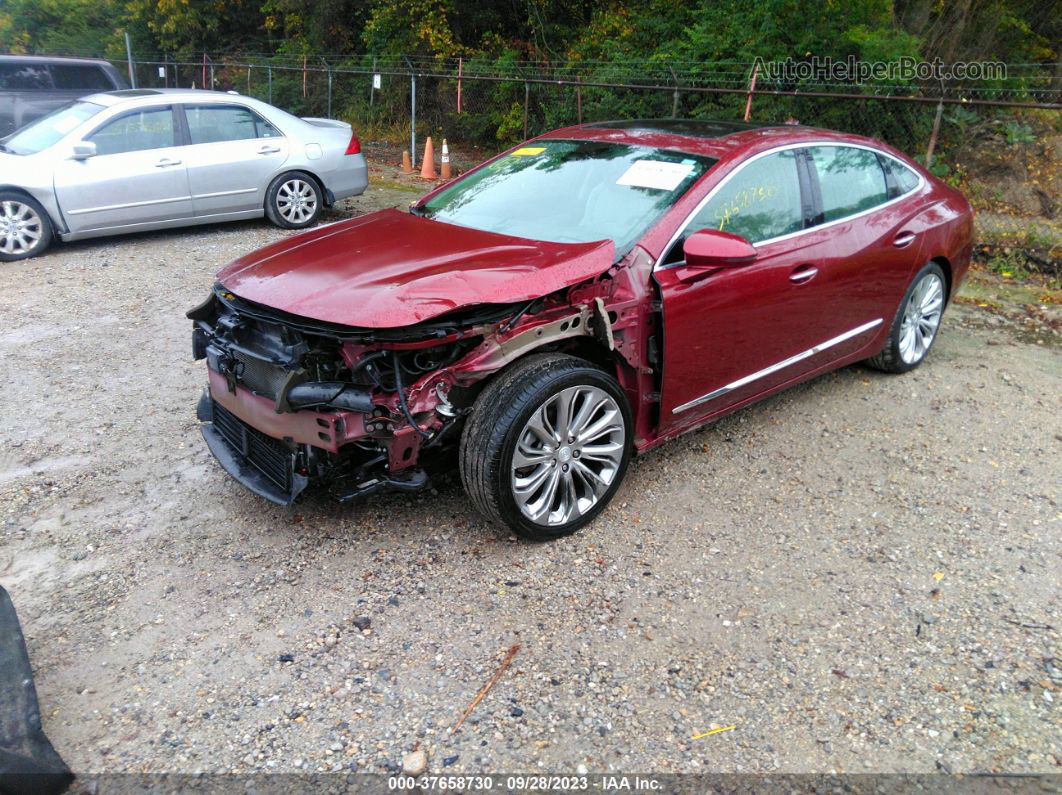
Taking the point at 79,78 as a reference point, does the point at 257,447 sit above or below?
below

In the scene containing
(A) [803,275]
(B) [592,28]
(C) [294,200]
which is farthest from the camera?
(B) [592,28]

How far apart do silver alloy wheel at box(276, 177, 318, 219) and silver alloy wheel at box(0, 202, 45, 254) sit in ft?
7.87

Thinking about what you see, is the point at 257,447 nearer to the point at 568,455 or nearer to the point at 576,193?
the point at 568,455

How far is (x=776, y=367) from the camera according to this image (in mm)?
4340

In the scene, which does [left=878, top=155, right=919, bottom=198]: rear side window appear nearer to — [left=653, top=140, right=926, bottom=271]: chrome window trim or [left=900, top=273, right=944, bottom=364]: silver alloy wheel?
[left=653, top=140, right=926, bottom=271]: chrome window trim

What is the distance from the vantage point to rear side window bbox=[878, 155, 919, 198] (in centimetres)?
495

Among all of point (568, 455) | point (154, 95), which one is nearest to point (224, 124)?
point (154, 95)

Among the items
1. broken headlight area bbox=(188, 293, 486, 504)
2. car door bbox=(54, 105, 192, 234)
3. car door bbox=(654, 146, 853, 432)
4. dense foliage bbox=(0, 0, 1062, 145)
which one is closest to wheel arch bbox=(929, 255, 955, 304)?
car door bbox=(654, 146, 853, 432)

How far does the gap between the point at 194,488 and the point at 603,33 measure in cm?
1351

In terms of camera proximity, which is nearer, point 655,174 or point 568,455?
point 568,455

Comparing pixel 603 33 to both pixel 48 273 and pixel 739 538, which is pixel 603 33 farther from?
pixel 739 538

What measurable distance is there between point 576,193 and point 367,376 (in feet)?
5.30

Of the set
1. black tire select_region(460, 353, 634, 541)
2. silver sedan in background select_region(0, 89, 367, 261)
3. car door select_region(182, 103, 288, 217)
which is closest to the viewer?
black tire select_region(460, 353, 634, 541)

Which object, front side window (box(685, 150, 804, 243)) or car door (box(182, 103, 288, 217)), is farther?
car door (box(182, 103, 288, 217))
